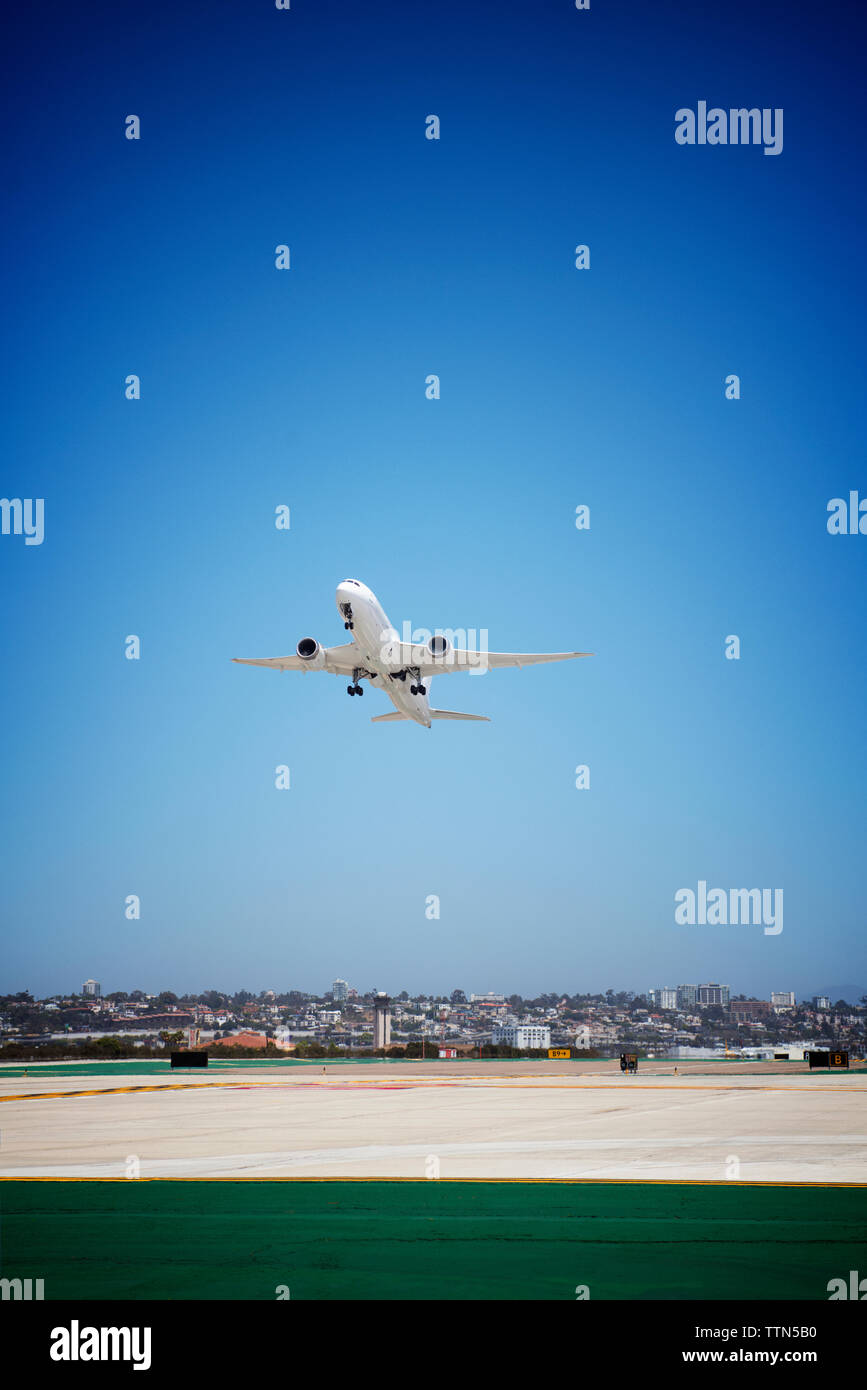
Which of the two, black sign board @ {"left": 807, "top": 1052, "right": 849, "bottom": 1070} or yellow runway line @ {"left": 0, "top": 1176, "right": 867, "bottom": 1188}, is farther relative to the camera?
black sign board @ {"left": 807, "top": 1052, "right": 849, "bottom": 1070}

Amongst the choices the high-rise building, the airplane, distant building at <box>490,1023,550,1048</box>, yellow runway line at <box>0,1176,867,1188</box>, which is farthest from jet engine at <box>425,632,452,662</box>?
distant building at <box>490,1023,550,1048</box>

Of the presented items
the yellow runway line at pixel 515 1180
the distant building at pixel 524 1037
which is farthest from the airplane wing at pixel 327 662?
the distant building at pixel 524 1037

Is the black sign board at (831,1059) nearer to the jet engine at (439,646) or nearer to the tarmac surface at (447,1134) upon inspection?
the tarmac surface at (447,1134)

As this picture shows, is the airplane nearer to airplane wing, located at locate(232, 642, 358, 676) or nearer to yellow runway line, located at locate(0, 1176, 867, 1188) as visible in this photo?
airplane wing, located at locate(232, 642, 358, 676)

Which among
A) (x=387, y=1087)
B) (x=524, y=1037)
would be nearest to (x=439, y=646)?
(x=387, y=1087)

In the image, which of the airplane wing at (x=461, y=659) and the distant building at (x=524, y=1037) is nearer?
the airplane wing at (x=461, y=659)

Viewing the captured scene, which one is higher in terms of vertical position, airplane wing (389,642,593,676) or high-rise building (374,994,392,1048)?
airplane wing (389,642,593,676)
